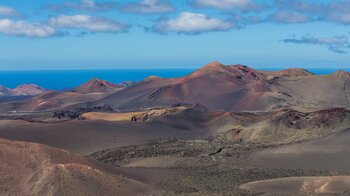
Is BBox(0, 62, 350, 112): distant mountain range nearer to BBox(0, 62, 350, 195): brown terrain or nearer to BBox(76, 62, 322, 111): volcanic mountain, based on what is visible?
BBox(76, 62, 322, 111): volcanic mountain

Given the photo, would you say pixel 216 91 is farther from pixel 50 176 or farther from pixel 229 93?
pixel 50 176

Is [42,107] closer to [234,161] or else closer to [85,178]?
[234,161]

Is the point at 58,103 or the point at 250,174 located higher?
the point at 58,103

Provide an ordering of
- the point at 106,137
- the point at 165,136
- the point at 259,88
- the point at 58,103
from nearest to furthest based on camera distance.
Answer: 1. the point at 106,137
2. the point at 165,136
3. the point at 259,88
4. the point at 58,103

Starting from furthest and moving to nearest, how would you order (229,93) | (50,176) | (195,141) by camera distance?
(229,93), (195,141), (50,176)

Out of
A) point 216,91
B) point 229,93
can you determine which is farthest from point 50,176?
point 216,91

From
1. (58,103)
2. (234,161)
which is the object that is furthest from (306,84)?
(234,161)
